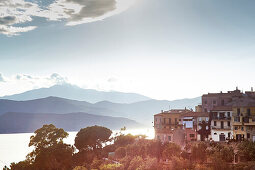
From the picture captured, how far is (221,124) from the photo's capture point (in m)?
76.4

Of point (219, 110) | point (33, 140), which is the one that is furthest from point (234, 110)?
point (33, 140)

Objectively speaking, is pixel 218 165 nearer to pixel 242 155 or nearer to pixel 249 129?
pixel 242 155

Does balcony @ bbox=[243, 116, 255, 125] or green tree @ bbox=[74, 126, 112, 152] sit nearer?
balcony @ bbox=[243, 116, 255, 125]

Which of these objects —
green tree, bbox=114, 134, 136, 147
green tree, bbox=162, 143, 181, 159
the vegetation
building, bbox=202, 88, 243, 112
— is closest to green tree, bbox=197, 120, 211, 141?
building, bbox=202, 88, 243, 112

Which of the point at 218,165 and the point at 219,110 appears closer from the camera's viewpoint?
the point at 218,165

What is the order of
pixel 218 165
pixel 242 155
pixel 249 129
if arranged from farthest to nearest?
1. pixel 249 129
2. pixel 242 155
3. pixel 218 165

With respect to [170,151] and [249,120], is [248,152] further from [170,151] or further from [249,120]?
[249,120]

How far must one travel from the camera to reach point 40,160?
72688 millimetres

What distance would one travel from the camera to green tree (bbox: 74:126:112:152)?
9319cm

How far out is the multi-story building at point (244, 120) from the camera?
235 feet

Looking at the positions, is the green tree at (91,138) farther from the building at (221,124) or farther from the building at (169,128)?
the building at (221,124)

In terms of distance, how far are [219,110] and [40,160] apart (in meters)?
43.2

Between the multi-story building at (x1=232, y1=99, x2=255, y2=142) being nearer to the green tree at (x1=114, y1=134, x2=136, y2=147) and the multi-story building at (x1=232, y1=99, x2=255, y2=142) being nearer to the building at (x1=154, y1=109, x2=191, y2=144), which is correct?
the building at (x1=154, y1=109, x2=191, y2=144)

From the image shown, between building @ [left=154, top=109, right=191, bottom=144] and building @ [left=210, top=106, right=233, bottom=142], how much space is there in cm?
834
